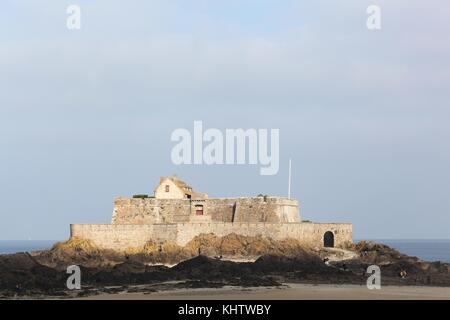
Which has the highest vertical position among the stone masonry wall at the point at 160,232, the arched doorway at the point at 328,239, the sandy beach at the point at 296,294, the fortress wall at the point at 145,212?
the fortress wall at the point at 145,212

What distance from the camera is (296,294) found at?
36156 millimetres

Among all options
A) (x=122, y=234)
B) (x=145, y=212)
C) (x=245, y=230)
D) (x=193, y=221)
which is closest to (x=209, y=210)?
(x=193, y=221)

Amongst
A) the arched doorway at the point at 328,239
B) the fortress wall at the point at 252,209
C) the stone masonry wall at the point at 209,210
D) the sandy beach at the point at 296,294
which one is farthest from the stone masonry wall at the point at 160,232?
the sandy beach at the point at 296,294

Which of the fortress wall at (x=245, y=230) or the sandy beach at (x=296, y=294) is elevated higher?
the fortress wall at (x=245, y=230)

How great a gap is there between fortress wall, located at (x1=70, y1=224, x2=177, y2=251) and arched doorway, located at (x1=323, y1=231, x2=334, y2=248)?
10.2 meters

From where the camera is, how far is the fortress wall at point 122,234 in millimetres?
51750

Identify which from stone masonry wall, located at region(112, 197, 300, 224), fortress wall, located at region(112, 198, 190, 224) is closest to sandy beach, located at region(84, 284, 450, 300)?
stone masonry wall, located at region(112, 197, 300, 224)

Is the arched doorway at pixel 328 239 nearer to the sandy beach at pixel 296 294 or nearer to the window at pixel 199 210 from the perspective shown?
the window at pixel 199 210

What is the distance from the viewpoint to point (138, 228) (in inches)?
2051

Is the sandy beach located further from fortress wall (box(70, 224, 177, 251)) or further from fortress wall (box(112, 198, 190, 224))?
fortress wall (box(112, 198, 190, 224))

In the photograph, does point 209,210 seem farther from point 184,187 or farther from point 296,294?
point 296,294

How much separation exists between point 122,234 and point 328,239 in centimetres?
1307

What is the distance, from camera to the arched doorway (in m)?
55.9
